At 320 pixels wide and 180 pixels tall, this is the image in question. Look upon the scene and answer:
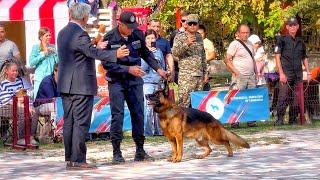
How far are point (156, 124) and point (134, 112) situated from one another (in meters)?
3.44

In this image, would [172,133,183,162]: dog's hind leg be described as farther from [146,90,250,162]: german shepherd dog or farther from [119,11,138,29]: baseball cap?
[119,11,138,29]: baseball cap

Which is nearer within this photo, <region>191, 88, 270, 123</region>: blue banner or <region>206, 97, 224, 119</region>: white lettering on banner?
<region>191, 88, 270, 123</region>: blue banner

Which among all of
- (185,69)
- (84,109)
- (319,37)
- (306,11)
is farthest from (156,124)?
(319,37)

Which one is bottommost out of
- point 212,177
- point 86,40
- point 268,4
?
point 212,177

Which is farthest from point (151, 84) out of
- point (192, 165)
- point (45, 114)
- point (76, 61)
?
point (76, 61)

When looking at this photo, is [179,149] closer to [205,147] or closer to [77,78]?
[205,147]

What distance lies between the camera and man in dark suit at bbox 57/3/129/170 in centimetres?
1099

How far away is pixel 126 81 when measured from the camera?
11.9m

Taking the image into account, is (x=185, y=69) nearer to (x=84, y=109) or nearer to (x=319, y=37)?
(x=84, y=109)

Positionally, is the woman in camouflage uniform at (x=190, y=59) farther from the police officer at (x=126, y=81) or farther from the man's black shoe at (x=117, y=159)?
the man's black shoe at (x=117, y=159)

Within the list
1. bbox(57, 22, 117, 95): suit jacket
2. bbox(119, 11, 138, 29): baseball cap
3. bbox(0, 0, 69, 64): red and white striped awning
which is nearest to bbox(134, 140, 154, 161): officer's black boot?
bbox(57, 22, 117, 95): suit jacket

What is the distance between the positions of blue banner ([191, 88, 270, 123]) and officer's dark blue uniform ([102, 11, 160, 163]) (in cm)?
354

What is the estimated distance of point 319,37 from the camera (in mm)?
36344

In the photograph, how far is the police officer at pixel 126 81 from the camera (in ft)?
38.6
